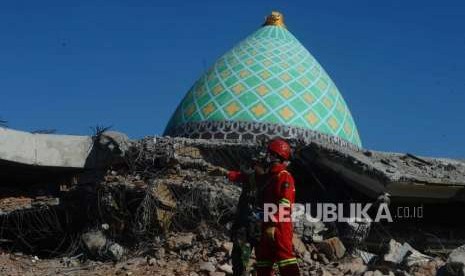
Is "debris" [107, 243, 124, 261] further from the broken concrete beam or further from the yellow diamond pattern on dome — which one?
the yellow diamond pattern on dome

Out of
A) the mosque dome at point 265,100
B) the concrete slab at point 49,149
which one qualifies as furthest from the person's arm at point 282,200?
the mosque dome at point 265,100

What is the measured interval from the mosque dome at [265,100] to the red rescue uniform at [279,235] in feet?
22.2

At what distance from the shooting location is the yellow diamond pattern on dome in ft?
42.7

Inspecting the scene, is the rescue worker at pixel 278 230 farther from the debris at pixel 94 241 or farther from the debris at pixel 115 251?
the debris at pixel 94 241

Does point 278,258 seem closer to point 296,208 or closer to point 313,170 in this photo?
point 296,208

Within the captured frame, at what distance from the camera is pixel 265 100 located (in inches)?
514

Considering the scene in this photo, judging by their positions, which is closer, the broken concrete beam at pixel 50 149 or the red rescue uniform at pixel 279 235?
the red rescue uniform at pixel 279 235

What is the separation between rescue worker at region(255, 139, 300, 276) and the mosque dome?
6.71 metres

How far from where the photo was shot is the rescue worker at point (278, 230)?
17.7ft

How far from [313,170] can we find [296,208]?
3.47 ft

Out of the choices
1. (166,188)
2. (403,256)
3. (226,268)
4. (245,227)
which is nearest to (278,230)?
(245,227)

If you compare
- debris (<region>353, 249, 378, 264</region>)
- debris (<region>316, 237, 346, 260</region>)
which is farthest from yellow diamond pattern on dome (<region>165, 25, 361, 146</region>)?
debris (<region>316, 237, 346, 260</region>)

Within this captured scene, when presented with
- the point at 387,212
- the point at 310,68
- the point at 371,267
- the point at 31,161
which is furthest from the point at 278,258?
the point at 310,68

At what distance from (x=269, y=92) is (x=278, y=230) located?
790 cm
